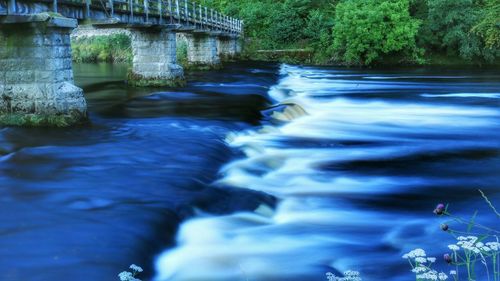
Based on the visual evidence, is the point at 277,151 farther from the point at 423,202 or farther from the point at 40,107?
the point at 40,107

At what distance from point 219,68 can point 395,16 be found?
1278 centimetres

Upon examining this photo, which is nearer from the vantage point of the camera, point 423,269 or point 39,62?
point 423,269

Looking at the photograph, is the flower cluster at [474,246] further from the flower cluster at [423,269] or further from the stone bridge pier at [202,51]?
the stone bridge pier at [202,51]

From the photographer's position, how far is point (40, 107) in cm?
1300

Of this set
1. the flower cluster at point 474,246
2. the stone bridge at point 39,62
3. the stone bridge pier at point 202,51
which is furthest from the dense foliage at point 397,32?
the flower cluster at point 474,246

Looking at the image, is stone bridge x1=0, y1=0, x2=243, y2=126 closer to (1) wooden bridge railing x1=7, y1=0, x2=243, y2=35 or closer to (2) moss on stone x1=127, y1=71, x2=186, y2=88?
(1) wooden bridge railing x1=7, y1=0, x2=243, y2=35

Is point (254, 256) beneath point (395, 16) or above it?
beneath

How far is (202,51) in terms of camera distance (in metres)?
32.8

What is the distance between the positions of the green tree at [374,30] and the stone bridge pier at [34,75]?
89.4ft

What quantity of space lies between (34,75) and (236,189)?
6.81 meters

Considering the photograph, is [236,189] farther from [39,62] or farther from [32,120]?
[39,62]

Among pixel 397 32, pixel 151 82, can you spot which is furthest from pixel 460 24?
pixel 151 82

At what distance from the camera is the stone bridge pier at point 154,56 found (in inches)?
874

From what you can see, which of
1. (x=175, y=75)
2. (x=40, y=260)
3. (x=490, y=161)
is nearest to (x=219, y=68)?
(x=175, y=75)
